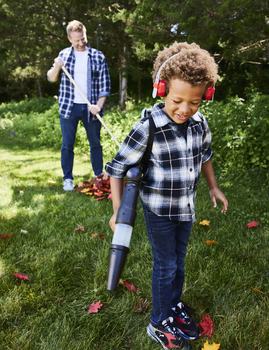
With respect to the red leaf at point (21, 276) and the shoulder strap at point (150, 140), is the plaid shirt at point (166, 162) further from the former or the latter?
the red leaf at point (21, 276)

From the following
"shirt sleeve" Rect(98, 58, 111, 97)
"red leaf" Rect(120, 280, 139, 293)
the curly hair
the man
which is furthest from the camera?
"shirt sleeve" Rect(98, 58, 111, 97)

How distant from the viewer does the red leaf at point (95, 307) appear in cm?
281

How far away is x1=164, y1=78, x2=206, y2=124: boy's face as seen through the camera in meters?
2.12

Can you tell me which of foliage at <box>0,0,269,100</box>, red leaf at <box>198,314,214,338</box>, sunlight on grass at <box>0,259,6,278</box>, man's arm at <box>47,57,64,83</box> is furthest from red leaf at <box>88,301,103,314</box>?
foliage at <box>0,0,269,100</box>

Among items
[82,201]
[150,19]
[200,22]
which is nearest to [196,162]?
[82,201]

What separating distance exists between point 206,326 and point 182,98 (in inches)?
55.6

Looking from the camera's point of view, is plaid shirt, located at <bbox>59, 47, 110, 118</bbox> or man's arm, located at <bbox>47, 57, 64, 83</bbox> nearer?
man's arm, located at <bbox>47, 57, 64, 83</bbox>

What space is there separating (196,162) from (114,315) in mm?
1140

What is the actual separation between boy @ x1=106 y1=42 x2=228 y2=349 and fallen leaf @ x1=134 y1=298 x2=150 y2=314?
215 millimetres

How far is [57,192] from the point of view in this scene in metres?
5.61

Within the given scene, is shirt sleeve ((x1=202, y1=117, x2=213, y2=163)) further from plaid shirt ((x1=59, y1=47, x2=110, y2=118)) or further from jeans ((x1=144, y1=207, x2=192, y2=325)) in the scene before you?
plaid shirt ((x1=59, y1=47, x2=110, y2=118))

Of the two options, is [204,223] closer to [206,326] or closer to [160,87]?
[206,326]

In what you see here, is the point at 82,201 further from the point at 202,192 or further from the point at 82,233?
the point at 202,192

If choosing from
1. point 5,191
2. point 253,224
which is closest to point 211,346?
point 253,224
